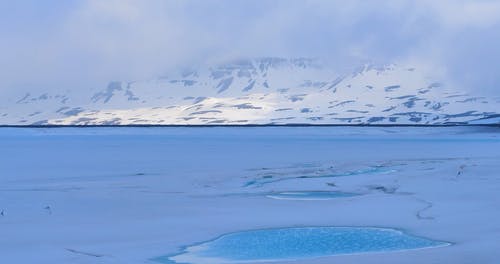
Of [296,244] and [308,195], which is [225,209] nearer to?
[308,195]

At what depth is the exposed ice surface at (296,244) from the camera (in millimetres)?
20672

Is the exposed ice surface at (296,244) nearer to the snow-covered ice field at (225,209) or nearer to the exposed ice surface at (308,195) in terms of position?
the snow-covered ice field at (225,209)

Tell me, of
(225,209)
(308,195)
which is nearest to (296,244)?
(225,209)

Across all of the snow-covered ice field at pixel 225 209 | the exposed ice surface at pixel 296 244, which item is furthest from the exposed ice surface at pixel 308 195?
the exposed ice surface at pixel 296 244

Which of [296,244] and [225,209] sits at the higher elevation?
[225,209]

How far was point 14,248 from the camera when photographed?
2114cm

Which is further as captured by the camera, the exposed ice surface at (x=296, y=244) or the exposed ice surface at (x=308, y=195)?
the exposed ice surface at (x=308, y=195)

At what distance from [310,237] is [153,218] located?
555 centimetres

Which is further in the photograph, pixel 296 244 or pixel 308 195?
pixel 308 195

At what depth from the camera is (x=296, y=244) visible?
22250 millimetres

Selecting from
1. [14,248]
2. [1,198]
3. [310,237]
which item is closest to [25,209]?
[1,198]

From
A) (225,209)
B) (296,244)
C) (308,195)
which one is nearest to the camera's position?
(296,244)

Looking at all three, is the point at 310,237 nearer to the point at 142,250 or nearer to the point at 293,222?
the point at 293,222

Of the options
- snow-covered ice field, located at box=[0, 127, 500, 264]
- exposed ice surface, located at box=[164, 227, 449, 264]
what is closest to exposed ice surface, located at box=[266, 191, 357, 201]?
snow-covered ice field, located at box=[0, 127, 500, 264]
